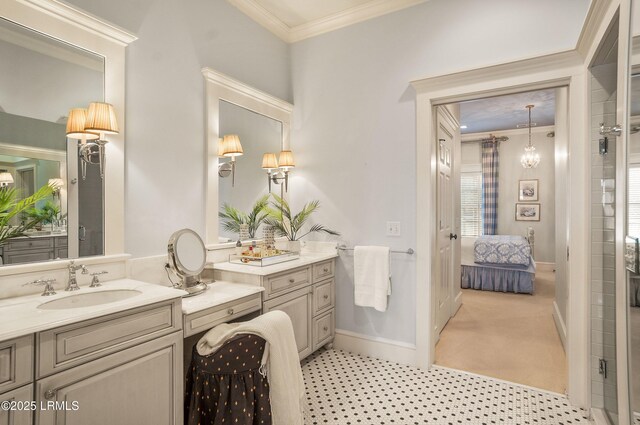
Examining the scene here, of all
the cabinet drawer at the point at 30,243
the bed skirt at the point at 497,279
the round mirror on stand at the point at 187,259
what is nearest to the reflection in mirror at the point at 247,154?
the round mirror on stand at the point at 187,259

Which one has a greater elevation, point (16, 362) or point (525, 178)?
point (525, 178)

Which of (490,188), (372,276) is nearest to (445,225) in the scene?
(372,276)

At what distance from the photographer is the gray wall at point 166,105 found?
2162mm

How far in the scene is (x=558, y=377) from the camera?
2.77 meters

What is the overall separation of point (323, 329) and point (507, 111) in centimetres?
521

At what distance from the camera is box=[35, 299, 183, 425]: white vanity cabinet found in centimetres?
129

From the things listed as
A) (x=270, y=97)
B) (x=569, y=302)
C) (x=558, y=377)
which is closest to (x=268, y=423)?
(x=569, y=302)

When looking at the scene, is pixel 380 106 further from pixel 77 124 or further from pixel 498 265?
pixel 498 265

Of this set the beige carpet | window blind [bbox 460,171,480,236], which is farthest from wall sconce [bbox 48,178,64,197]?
window blind [bbox 460,171,480,236]

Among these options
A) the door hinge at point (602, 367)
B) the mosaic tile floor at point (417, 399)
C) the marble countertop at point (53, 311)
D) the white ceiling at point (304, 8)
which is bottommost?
the mosaic tile floor at point (417, 399)

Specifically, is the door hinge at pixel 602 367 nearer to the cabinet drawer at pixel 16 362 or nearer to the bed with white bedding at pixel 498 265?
the cabinet drawer at pixel 16 362

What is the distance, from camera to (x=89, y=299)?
178 centimetres

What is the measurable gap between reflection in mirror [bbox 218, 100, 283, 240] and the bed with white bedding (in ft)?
12.1

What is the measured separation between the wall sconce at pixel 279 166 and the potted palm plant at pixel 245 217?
8.7 inches
